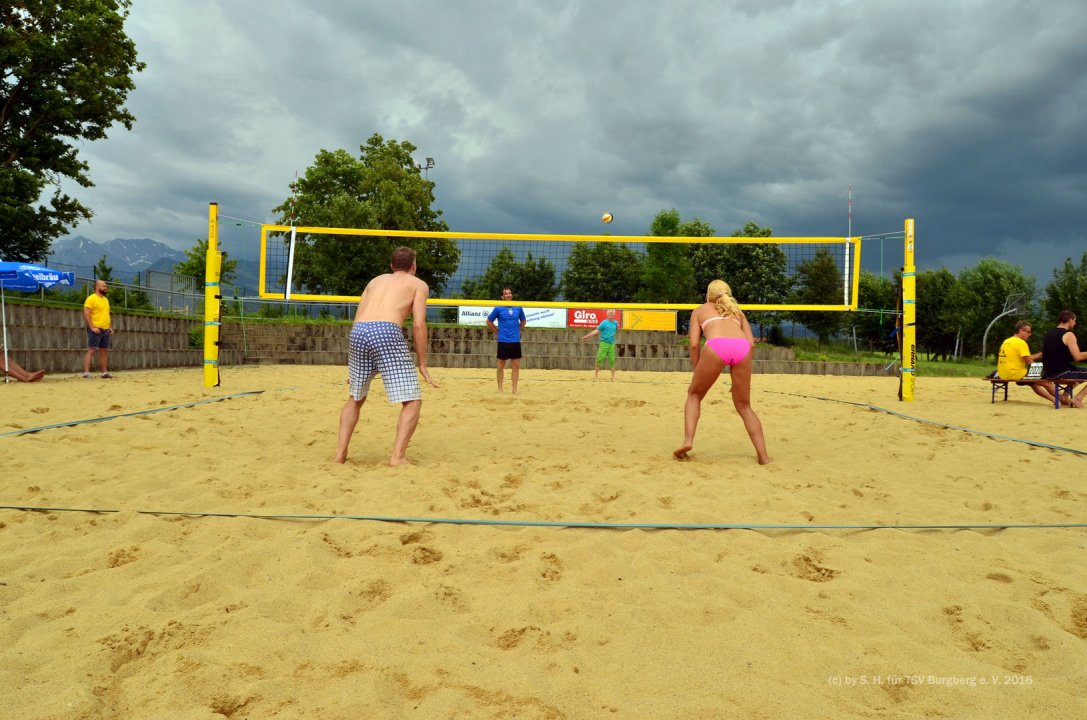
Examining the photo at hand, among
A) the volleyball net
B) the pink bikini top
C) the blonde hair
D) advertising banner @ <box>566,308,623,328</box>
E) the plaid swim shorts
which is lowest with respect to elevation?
the plaid swim shorts

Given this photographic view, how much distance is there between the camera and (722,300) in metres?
4.25

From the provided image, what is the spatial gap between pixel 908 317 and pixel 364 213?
22.7m

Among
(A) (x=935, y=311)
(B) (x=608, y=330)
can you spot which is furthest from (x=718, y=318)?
(A) (x=935, y=311)

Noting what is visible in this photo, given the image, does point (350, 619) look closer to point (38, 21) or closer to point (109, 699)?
point (109, 699)

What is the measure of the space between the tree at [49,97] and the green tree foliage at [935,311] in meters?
37.8

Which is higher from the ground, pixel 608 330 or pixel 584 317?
pixel 584 317

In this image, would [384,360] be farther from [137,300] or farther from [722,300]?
[137,300]

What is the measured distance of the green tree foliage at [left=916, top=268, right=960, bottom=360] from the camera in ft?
117

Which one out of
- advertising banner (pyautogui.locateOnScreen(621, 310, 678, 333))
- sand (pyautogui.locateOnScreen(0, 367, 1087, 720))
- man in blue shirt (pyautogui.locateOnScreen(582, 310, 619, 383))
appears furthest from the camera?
advertising banner (pyautogui.locateOnScreen(621, 310, 678, 333))

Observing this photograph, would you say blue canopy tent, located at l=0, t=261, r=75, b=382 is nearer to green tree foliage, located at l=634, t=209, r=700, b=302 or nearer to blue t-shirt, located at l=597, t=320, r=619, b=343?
blue t-shirt, located at l=597, t=320, r=619, b=343

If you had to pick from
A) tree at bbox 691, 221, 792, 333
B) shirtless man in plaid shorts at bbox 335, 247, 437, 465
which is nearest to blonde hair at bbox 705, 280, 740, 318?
shirtless man in plaid shorts at bbox 335, 247, 437, 465

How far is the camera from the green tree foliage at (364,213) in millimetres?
25719

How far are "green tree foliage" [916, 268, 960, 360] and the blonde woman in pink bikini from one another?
3654 cm

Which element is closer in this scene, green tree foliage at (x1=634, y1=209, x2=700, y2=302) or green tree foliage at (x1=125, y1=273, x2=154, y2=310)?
green tree foliage at (x1=125, y1=273, x2=154, y2=310)
